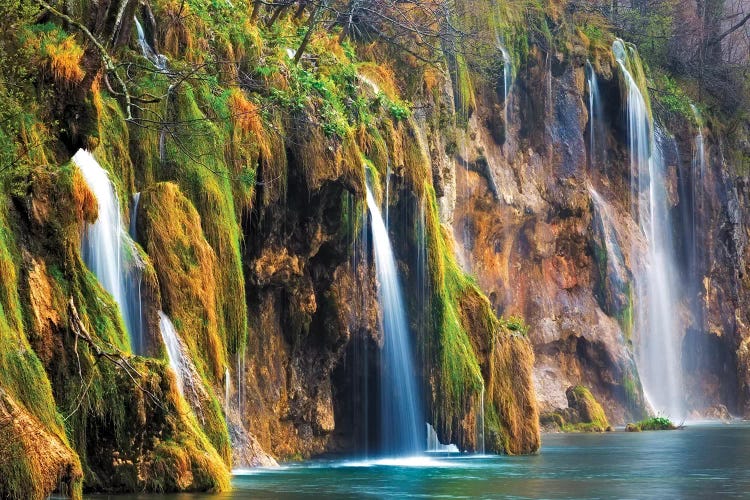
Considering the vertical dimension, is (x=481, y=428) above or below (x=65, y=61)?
below

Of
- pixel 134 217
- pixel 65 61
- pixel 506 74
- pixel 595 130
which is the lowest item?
pixel 134 217

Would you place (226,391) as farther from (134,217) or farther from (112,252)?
(112,252)

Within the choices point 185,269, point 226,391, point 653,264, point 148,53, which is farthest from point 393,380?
point 653,264

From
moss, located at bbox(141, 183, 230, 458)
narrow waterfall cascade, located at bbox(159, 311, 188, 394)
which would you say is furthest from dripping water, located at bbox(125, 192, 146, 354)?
moss, located at bbox(141, 183, 230, 458)

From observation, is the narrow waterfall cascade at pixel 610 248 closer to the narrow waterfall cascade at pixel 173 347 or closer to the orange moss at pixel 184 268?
the orange moss at pixel 184 268

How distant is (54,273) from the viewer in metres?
16.5

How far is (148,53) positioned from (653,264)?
34.6 meters

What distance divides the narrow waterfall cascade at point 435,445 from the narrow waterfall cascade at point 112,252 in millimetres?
12409

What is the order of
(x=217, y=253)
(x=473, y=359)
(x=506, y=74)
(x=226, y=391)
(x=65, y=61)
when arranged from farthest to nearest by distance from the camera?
1. (x=506, y=74)
2. (x=473, y=359)
3. (x=217, y=253)
4. (x=226, y=391)
5. (x=65, y=61)

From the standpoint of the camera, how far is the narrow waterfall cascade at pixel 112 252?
18547mm

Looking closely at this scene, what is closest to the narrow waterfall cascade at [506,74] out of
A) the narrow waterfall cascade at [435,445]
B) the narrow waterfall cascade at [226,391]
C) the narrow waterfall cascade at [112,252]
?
the narrow waterfall cascade at [435,445]

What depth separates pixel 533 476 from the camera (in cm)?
2338

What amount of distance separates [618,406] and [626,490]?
2902cm

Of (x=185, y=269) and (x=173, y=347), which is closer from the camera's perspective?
(x=173, y=347)
